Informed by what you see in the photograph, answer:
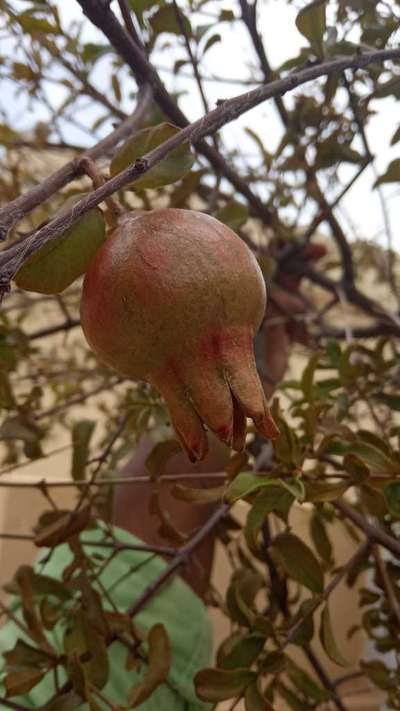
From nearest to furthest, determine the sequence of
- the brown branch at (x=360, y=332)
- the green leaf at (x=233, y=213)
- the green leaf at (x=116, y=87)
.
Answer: the green leaf at (x=233, y=213), the green leaf at (x=116, y=87), the brown branch at (x=360, y=332)

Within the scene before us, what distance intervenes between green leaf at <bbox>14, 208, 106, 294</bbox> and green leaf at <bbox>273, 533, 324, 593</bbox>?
0.26 m

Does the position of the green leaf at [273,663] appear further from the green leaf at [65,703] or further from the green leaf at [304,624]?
the green leaf at [65,703]

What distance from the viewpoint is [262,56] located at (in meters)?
0.69

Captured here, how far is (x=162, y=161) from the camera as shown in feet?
1.10

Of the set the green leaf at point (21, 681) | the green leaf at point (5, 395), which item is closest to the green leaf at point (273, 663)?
the green leaf at point (21, 681)

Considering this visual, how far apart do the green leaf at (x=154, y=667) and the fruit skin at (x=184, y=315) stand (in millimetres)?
247

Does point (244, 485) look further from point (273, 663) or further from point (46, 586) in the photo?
point (46, 586)

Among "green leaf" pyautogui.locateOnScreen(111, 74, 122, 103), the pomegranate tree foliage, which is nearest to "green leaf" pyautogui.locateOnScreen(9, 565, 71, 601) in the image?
the pomegranate tree foliage

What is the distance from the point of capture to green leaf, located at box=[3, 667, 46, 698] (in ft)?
1.56

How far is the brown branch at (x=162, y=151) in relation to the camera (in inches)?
9.5

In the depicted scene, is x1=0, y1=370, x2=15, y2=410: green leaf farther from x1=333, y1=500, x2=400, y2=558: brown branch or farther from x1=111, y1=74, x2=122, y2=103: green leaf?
x1=111, y1=74, x2=122, y2=103: green leaf

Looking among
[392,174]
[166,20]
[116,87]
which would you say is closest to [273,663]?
[392,174]

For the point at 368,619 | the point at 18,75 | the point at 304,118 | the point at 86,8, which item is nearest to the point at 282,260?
the point at 304,118

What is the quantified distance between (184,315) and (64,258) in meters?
0.07
